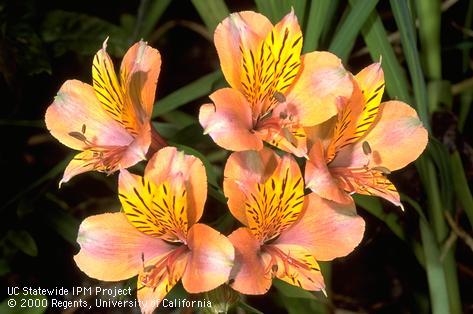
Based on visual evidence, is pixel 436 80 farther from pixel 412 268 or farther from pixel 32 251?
pixel 32 251

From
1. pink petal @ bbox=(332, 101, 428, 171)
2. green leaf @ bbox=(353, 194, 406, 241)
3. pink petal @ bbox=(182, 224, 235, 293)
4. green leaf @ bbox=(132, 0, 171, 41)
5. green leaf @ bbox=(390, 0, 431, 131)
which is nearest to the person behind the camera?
pink petal @ bbox=(182, 224, 235, 293)

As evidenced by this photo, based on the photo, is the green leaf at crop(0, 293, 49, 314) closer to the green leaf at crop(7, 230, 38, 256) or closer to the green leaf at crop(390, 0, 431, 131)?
the green leaf at crop(7, 230, 38, 256)

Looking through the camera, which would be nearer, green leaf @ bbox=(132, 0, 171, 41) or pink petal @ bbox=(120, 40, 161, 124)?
pink petal @ bbox=(120, 40, 161, 124)

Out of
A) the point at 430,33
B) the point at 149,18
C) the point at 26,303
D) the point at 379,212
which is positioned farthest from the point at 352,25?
the point at 26,303

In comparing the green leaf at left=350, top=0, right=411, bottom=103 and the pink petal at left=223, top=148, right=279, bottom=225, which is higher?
the green leaf at left=350, top=0, right=411, bottom=103

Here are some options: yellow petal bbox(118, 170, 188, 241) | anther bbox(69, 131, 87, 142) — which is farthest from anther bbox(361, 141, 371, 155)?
anther bbox(69, 131, 87, 142)

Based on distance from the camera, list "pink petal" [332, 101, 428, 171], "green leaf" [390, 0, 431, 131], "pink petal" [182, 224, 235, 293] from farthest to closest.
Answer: "green leaf" [390, 0, 431, 131]
"pink petal" [332, 101, 428, 171]
"pink petal" [182, 224, 235, 293]

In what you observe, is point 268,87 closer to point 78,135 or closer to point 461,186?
point 78,135

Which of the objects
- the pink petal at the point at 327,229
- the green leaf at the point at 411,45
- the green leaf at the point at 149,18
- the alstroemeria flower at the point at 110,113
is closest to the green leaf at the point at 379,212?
the green leaf at the point at 411,45
